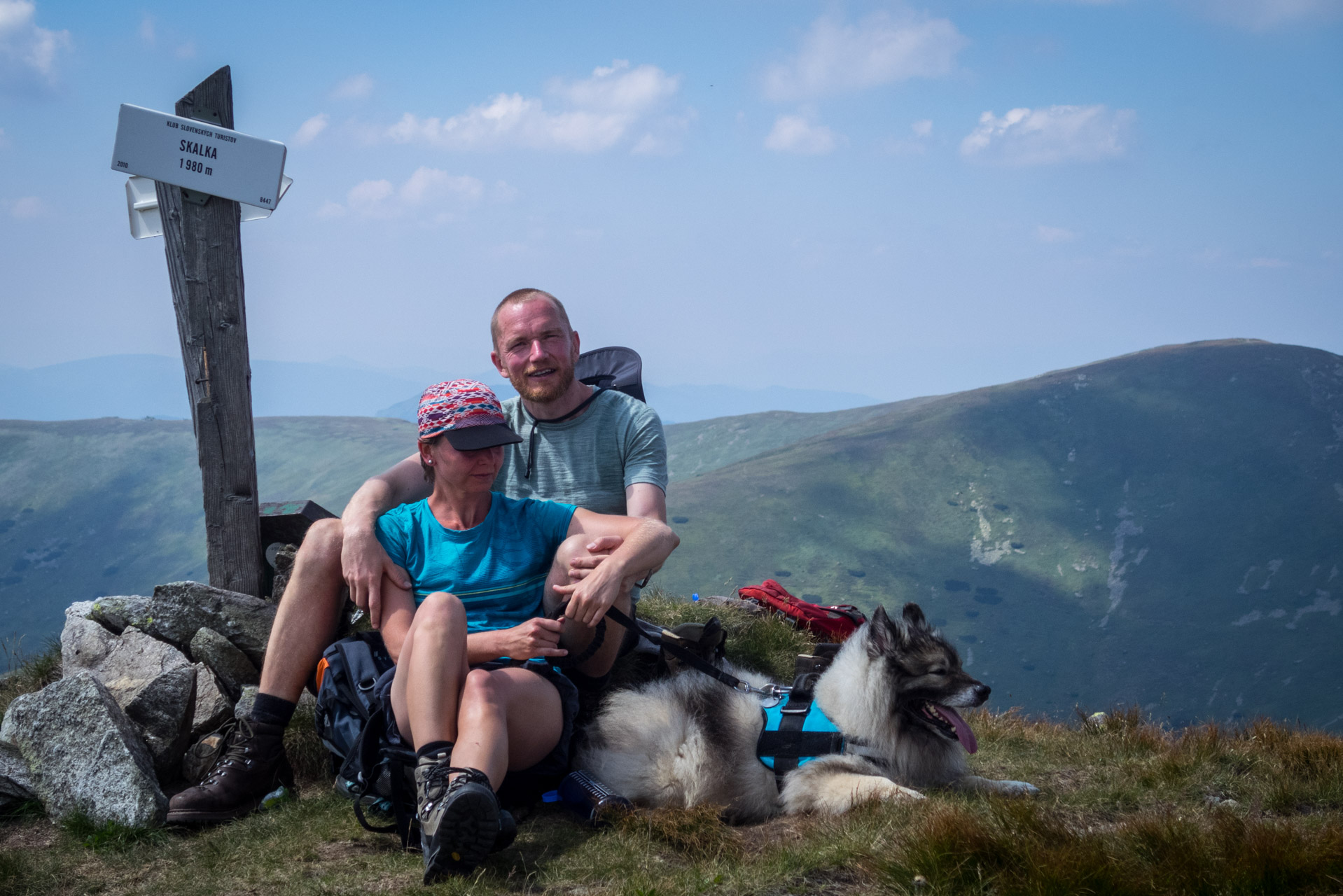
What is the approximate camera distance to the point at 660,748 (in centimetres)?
388

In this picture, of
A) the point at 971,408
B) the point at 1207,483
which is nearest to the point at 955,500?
the point at 971,408

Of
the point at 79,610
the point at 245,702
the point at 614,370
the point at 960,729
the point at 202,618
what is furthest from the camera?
the point at 614,370

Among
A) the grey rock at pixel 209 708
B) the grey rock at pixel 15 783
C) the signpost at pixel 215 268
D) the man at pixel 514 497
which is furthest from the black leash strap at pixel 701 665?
the grey rock at pixel 15 783

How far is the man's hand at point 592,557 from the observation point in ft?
12.3

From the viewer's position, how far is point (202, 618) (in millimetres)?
5188

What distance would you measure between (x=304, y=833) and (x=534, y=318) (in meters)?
2.76

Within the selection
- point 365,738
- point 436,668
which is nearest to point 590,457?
point 436,668

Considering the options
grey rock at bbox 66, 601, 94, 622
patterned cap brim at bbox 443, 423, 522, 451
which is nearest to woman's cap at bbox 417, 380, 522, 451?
patterned cap brim at bbox 443, 423, 522, 451

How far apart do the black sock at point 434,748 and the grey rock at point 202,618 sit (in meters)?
2.57

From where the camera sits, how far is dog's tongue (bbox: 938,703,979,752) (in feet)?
13.2

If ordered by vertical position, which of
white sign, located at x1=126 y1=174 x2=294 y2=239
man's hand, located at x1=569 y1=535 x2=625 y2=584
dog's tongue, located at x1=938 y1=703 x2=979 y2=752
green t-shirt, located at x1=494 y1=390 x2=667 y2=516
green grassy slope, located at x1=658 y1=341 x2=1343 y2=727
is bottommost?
green grassy slope, located at x1=658 y1=341 x2=1343 y2=727

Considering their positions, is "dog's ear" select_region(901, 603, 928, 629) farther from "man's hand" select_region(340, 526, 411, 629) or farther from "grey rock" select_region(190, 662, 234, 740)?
"grey rock" select_region(190, 662, 234, 740)

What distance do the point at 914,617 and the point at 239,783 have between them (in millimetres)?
3353

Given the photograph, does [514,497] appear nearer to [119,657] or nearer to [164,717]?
[164,717]
